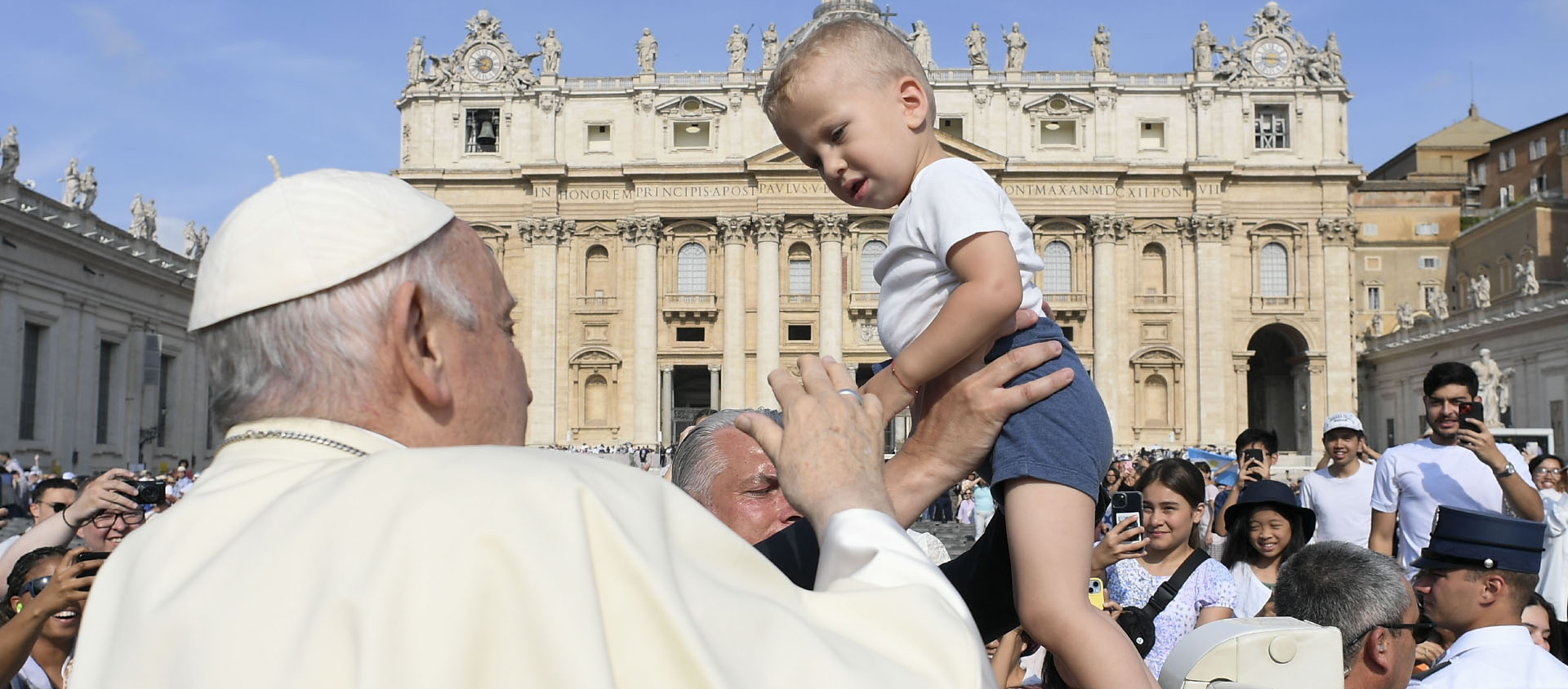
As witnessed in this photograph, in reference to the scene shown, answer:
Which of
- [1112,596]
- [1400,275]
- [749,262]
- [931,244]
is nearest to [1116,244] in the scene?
[749,262]

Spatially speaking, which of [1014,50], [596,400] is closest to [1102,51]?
[1014,50]

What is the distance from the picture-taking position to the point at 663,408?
137 ft

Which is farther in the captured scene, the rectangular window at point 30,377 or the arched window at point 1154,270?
the arched window at point 1154,270

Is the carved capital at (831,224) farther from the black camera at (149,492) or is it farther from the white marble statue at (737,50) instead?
the black camera at (149,492)

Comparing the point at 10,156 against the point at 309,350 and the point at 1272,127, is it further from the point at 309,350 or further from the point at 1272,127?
the point at 1272,127

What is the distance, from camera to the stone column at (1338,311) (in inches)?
1641

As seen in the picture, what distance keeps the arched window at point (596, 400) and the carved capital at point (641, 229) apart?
5258 millimetres

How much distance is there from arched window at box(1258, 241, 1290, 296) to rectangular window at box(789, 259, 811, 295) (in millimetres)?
16878

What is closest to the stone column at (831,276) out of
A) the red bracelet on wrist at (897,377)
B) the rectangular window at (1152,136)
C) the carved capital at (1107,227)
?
the carved capital at (1107,227)

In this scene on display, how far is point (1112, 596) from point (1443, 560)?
5.15 ft

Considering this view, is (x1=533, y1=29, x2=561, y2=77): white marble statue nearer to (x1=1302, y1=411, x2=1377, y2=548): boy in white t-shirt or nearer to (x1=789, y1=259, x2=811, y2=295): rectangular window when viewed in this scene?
(x1=789, y1=259, x2=811, y2=295): rectangular window

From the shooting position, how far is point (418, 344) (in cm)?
147

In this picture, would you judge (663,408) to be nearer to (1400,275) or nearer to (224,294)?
(1400,275)

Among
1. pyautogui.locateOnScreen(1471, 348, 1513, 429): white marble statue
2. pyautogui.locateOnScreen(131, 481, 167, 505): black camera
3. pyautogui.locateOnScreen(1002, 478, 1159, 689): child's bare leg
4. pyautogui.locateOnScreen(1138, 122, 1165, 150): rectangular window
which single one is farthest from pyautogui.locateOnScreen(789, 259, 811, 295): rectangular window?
pyautogui.locateOnScreen(1002, 478, 1159, 689): child's bare leg
